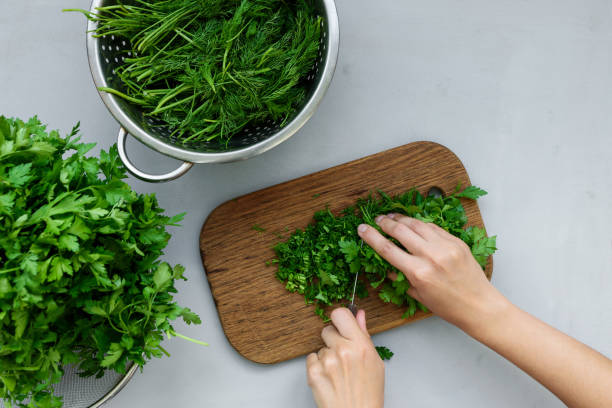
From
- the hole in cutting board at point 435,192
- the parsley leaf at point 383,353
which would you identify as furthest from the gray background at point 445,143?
the hole in cutting board at point 435,192

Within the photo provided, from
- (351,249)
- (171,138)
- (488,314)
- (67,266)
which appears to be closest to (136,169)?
(171,138)

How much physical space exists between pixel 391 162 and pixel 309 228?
12.3 inches

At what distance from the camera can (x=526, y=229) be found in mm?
1348

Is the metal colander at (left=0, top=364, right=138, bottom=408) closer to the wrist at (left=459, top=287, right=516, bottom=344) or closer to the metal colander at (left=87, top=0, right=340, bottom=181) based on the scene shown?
the metal colander at (left=87, top=0, right=340, bottom=181)

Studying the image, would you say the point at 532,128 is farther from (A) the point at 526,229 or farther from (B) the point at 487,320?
(B) the point at 487,320

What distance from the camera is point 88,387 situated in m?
1.04

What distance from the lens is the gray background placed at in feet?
3.98

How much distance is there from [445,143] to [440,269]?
432 millimetres

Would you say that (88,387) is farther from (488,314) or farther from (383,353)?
(488,314)

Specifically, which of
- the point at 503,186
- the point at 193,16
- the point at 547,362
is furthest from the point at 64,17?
the point at 547,362

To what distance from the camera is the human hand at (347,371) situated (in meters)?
1.11

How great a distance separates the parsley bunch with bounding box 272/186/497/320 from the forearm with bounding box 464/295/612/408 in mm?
160

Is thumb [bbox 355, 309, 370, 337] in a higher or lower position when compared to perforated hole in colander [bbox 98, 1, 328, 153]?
lower

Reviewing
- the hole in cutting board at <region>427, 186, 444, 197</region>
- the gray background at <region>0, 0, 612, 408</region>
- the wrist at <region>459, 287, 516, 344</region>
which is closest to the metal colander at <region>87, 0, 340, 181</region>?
the gray background at <region>0, 0, 612, 408</region>
